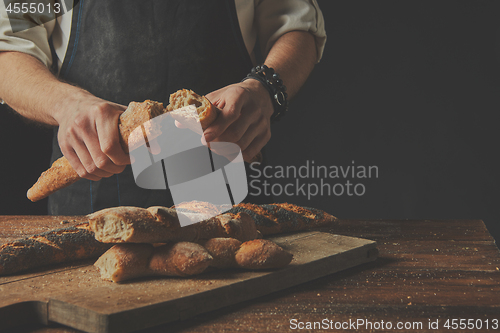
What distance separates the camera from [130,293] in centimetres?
79

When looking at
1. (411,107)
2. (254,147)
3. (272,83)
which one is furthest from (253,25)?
(411,107)

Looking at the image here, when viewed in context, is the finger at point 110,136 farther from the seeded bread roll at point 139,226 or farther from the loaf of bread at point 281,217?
the loaf of bread at point 281,217

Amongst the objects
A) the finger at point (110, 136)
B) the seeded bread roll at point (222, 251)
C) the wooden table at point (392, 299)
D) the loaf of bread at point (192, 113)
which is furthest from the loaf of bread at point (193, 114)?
the wooden table at point (392, 299)

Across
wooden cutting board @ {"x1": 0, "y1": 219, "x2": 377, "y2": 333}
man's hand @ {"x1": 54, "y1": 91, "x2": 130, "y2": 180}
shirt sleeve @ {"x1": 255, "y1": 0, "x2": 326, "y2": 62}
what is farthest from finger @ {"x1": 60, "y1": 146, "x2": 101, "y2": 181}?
shirt sleeve @ {"x1": 255, "y1": 0, "x2": 326, "y2": 62}

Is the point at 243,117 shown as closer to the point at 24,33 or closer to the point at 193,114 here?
the point at 193,114

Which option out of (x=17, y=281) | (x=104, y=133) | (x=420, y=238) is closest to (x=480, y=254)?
(x=420, y=238)

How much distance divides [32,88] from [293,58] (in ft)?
2.82

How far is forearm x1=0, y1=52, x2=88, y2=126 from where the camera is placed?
1.23 meters

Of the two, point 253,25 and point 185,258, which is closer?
point 185,258

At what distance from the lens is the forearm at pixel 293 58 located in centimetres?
156

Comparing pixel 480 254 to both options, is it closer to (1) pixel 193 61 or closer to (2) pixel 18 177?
(1) pixel 193 61

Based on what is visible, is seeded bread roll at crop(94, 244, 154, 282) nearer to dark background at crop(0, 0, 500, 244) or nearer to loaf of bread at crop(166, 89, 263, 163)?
loaf of bread at crop(166, 89, 263, 163)

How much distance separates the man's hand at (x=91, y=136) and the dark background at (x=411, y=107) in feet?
6.98

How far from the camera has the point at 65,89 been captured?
4.05 ft
